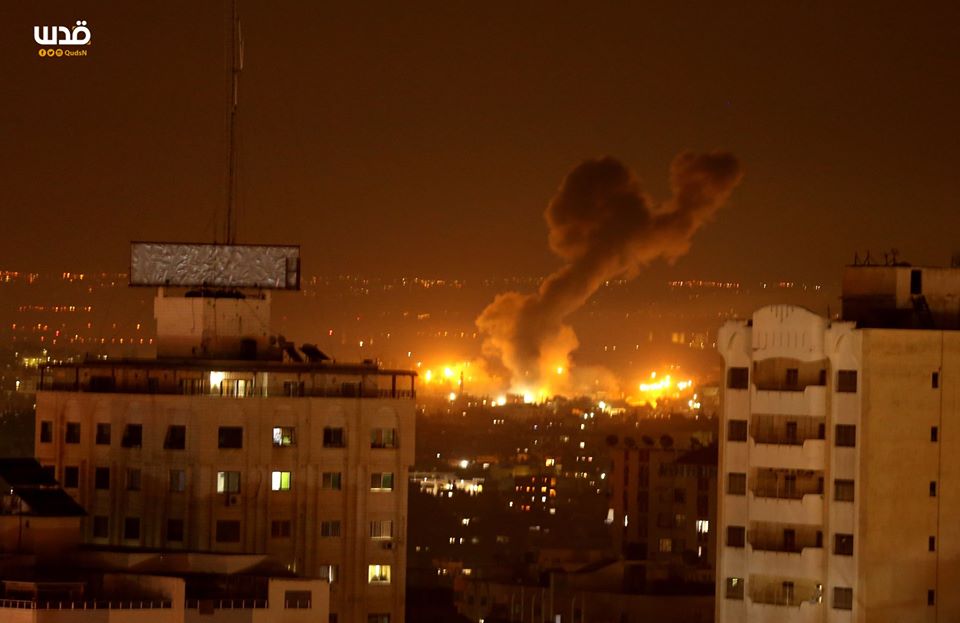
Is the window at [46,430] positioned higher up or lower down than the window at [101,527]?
higher up

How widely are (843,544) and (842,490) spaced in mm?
1669

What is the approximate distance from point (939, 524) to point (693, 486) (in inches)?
3236

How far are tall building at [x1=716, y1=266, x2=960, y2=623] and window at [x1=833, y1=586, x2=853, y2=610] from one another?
0.10 ft

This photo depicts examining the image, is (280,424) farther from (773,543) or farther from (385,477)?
(773,543)

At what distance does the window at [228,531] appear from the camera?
264 ft

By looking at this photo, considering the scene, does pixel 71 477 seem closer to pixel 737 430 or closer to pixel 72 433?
pixel 72 433

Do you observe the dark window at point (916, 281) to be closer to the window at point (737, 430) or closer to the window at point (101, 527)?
the window at point (737, 430)

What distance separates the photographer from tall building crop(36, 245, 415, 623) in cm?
8100

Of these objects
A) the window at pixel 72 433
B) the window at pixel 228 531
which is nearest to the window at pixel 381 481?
the window at pixel 228 531

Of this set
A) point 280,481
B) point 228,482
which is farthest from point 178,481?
point 280,481

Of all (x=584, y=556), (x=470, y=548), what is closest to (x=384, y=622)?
(x=584, y=556)

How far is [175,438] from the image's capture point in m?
81.6

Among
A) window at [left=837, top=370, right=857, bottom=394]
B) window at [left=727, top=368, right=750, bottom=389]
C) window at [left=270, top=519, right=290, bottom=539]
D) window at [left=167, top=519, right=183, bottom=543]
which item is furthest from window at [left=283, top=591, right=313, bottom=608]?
window at [left=837, top=370, right=857, bottom=394]

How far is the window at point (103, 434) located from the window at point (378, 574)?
9.71m
